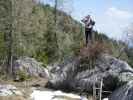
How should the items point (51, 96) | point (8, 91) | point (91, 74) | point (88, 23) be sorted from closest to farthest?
point (51, 96) → point (8, 91) → point (88, 23) → point (91, 74)

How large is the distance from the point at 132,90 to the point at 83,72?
339 inches

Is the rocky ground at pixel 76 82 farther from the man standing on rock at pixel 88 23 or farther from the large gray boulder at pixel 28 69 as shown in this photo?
the large gray boulder at pixel 28 69

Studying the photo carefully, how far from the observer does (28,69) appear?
2744cm

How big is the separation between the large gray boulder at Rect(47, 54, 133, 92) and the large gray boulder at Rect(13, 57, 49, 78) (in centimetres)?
478

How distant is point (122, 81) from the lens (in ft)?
62.7

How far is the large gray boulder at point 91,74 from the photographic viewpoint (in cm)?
1975

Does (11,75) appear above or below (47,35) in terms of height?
below

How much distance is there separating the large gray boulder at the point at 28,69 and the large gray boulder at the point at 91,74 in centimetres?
478

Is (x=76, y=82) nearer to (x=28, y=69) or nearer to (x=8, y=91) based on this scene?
(x=8, y=91)

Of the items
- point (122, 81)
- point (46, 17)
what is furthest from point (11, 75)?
point (46, 17)

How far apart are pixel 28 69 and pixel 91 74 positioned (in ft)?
25.9

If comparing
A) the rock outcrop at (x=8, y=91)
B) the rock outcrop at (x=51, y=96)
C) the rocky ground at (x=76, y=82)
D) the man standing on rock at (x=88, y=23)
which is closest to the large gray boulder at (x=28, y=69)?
the rocky ground at (x=76, y=82)

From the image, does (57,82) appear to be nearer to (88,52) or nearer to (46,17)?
(88,52)

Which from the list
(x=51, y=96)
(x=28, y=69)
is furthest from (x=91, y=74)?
(x=28, y=69)
